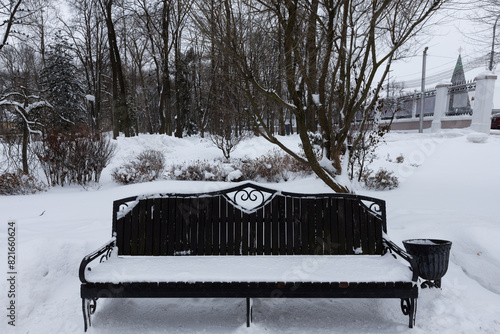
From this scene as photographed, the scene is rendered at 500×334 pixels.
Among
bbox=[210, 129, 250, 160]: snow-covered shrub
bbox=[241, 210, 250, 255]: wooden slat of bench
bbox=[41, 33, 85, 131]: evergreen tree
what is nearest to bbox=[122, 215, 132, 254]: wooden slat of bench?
bbox=[241, 210, 250, 255]: wooden slat of bench

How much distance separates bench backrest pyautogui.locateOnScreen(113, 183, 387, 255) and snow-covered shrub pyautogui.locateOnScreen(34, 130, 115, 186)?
226 inches

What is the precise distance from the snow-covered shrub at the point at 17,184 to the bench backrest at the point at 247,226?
5.68m

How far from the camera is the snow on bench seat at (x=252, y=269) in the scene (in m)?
2.93

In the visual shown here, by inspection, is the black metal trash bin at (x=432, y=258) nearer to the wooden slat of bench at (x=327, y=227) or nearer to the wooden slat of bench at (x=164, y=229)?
the wooden slat of bench at (x=327, y=227)

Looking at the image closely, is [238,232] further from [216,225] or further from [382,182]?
[382,182]

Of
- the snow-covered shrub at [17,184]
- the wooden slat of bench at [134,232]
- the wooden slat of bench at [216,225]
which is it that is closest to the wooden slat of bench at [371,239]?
the wooden slat of bench at [216,225]

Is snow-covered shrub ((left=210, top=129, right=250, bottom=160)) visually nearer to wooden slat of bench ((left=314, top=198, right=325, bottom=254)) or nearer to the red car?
wooden slat of bench ((left=314, top=198, right=325, bottom=254))

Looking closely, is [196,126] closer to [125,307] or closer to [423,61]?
[423,61]

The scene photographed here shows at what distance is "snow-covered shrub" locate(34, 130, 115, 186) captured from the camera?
8375 mm

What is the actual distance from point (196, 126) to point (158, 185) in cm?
2997

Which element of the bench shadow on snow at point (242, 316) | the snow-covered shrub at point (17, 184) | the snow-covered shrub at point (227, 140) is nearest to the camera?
the bench shadow on snow at point (242, 316)

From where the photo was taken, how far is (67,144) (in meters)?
8.47

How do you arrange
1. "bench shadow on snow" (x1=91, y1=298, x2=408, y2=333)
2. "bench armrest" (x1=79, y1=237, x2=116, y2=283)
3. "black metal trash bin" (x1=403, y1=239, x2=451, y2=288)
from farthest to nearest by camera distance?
1. "black metal trash bin" (x1=403, y1=239, x2=451, y2=288)
2. "bench shadow on snow" (x1=91, y1=298, x2=408, y2=333)
3. "bench armrest" (x1=79, y1=237, x2=116, y2=283)

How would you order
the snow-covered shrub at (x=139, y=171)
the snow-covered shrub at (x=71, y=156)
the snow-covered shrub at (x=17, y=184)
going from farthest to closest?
the snow-covered shrub at (x=139, y=171) < the snow-covered shrub at (x=71, y=156) < the snow-covered shrub at (x=17, y=184)
